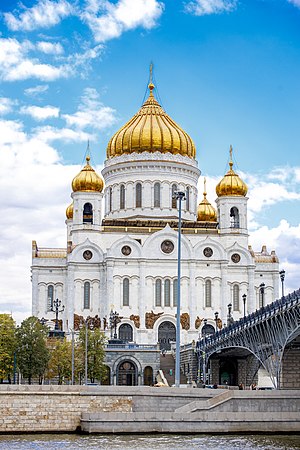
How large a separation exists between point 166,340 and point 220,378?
10693mm

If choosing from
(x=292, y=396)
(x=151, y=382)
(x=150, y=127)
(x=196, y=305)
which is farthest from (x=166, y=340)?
(x=292, y=396)

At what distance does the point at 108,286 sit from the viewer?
8481 centimetres

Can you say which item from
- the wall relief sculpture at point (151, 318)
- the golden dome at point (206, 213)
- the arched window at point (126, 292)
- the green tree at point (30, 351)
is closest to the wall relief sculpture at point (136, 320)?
the wall relief sculpture at point (151, 318)

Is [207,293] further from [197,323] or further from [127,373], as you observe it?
[127,373]

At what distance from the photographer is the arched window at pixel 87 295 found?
85.6m

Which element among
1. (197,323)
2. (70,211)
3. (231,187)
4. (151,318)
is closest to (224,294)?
(197,323)

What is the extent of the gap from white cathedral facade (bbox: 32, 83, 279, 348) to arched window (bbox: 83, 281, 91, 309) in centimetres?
9

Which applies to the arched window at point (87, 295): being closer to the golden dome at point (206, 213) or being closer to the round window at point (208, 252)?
the round window at point (208, 252)

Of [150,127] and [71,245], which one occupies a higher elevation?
[150,127]

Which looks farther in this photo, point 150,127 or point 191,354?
point 150,127

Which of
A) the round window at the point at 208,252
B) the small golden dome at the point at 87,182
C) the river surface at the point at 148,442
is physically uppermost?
the small golden dome at the point at 87,182

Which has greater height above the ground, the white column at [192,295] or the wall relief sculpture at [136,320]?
the white column at [192,295]

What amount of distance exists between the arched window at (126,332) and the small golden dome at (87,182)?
13.5 metres

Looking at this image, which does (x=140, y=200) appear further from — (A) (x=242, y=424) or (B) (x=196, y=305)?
(A) (x=242, y=424)
